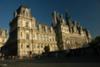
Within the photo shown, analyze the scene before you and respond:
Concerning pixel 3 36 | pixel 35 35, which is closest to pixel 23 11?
pixel 35 35

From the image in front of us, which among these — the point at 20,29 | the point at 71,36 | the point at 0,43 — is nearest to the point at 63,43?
the point at 71,36

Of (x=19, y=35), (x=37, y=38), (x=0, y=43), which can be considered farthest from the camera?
(x=0, y=43)

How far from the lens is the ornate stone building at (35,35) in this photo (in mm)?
70331

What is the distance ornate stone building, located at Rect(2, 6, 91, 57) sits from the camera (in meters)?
70.3

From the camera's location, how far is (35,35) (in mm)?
75875

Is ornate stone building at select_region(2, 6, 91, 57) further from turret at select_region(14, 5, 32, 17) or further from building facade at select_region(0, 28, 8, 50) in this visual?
building facade at select_region(0, 28, 8, 50)

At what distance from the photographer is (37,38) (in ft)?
251

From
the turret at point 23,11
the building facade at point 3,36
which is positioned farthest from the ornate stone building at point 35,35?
the building facade at point 3,36

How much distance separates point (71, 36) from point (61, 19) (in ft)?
39.1

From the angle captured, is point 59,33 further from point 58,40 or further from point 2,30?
point 2,30

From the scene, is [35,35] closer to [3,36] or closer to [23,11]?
[23,11]

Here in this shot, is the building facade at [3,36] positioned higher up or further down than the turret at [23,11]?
further down

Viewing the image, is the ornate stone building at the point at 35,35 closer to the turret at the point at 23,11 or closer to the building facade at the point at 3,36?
the turret at the point at 23,11

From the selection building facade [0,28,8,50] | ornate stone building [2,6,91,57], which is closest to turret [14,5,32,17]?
ornate stone building [2,6,91,57]
